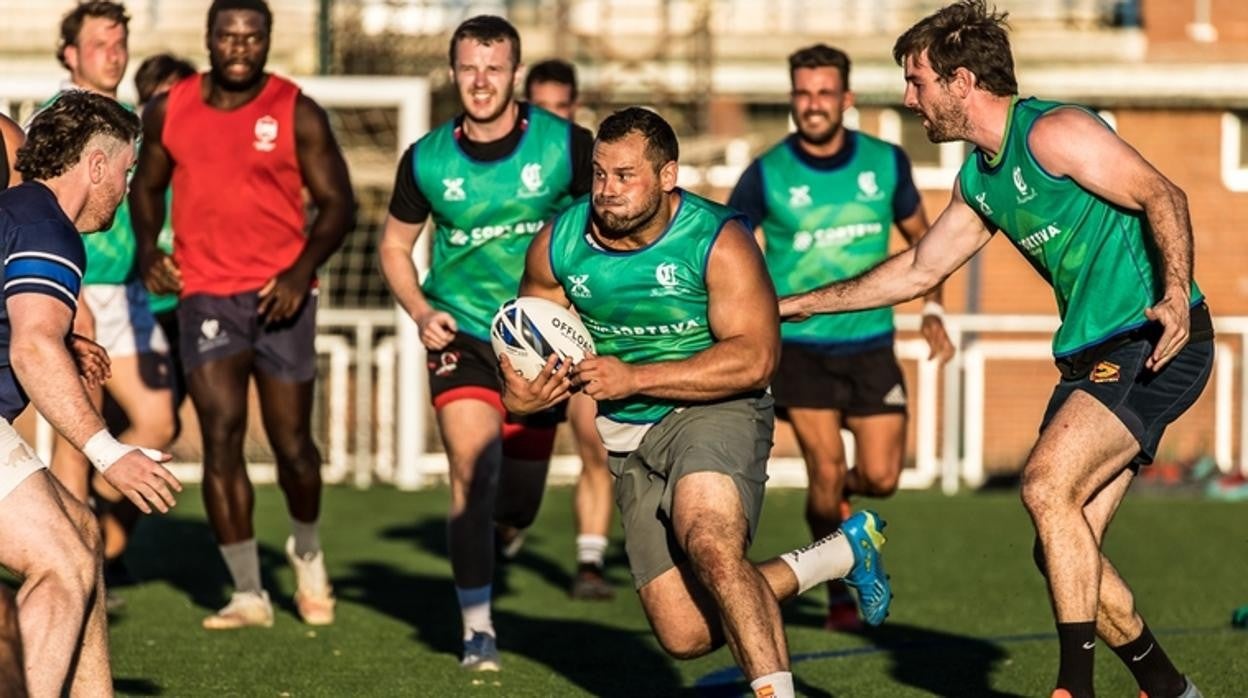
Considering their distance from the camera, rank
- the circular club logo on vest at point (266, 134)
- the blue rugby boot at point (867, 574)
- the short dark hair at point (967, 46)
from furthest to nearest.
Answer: the circular club logo on vest at point (266, 134), the blue rugby boot at point (867, 574), the short dark hair at point (967, 46)

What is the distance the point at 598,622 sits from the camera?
33.5 ft

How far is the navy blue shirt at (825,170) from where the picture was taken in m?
10.4

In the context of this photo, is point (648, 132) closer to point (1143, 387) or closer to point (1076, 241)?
point (1076, 241)

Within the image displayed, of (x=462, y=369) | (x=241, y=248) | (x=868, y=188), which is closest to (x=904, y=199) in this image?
(x=868, y=188)

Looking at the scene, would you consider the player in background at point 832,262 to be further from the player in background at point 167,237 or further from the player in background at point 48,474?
the player in background at point 48,474

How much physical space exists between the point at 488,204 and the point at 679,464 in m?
2.43

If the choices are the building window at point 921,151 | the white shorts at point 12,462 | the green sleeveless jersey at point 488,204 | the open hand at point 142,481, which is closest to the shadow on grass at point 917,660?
the green sleeveless jersey at point 488,204

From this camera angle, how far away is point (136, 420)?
1070 cm

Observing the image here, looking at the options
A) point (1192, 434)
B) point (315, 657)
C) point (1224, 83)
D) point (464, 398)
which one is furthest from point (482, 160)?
point (1224, 83)

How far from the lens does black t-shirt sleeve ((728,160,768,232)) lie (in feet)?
34.2

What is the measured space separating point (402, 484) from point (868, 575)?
32.1 ft

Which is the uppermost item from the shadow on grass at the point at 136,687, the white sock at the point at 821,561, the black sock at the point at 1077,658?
the white sock at the point at 821,561

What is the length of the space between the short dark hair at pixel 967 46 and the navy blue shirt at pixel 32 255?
2.82m

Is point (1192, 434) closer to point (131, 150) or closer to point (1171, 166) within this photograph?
point (1171, 166)
